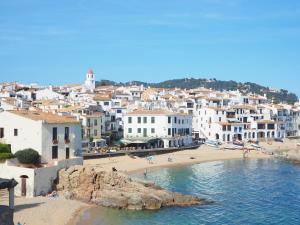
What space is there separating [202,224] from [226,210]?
16.4ft

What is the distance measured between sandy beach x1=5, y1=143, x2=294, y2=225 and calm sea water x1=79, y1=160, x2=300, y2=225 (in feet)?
Answer: 4.87

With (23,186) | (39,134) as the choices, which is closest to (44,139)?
(39,134)

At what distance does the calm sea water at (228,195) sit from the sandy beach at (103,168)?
1.48 meters

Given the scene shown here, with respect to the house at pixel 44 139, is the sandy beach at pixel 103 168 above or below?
below

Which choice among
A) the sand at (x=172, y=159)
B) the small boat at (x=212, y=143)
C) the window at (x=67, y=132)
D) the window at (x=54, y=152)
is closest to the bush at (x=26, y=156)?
the window at (x=54, y=152)

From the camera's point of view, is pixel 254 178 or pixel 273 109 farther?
pixel 273 109

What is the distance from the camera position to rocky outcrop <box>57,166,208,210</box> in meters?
38.4

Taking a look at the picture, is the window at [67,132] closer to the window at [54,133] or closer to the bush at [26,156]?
the window at [54,133]

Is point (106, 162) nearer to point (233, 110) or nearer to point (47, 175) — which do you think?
point (47, 175)

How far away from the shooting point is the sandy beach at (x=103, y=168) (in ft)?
106

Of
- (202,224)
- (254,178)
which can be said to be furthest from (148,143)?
(202,224)

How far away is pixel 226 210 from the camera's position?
3834 cm

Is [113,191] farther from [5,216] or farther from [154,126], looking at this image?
[154,126]

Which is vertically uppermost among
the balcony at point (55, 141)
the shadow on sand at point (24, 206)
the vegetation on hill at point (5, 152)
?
the balcony at point (55, 141)
